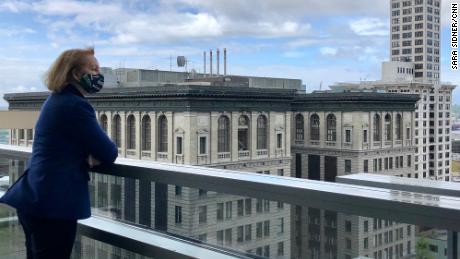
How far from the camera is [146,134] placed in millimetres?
39812

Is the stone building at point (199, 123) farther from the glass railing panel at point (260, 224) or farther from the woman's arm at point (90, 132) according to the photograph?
the woman's arm at point (90, 132)

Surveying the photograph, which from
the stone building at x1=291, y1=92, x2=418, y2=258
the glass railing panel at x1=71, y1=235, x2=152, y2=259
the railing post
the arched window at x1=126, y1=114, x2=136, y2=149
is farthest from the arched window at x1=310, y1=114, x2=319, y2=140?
the railing post

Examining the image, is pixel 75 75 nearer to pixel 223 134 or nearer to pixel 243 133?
pixel 223 134

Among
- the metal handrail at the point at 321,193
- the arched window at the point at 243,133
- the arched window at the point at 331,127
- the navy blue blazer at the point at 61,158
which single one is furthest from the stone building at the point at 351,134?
the navy blue blazer at the point at 61,158

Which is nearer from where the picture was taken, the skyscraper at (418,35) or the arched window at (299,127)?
the arched window at (299,127)

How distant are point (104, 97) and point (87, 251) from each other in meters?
39.3

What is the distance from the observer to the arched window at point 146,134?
39344mm

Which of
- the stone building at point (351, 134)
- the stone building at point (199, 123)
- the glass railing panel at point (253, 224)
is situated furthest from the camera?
the stone building at point (351, 134)

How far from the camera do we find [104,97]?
40875 mm

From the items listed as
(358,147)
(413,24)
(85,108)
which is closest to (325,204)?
(85,108)

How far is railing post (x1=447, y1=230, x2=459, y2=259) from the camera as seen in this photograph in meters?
1.44

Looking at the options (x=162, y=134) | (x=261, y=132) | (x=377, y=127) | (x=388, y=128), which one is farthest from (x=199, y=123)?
(x=388, y=128)

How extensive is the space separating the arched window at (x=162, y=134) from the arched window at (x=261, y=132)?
266 inches

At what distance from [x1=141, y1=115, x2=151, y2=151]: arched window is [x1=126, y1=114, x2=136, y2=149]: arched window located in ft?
2.91
